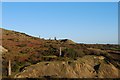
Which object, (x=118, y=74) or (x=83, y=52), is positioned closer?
(x=118, y=74)

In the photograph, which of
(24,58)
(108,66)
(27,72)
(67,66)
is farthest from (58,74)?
(24,58)

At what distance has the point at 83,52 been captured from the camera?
2944 centimetres

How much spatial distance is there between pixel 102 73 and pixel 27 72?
19.7 ft

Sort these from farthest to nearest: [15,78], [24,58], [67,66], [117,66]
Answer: [24,58] → [117,66] → [67,66] → [15,78]

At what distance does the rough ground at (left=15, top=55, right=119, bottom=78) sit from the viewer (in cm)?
2058

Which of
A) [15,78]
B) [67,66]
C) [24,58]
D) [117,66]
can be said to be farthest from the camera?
[24,58]

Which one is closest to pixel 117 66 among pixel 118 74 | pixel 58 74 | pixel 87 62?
pixel 118 74

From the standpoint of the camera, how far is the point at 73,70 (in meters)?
21.1

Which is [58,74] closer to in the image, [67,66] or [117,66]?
[67,66]

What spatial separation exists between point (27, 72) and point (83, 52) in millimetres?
10323

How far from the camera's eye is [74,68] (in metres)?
21.3

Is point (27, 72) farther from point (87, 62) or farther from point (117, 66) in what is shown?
point (117, 66)

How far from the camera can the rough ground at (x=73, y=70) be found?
20578mm

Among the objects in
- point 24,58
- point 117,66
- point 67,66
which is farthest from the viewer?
point 24,58
